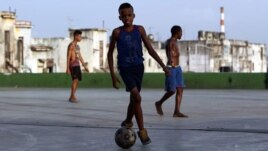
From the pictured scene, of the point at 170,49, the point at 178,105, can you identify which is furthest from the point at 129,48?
the point at 170,49

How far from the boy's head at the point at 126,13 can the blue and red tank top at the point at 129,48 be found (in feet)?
0.46

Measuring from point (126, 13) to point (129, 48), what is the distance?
0.42 meters

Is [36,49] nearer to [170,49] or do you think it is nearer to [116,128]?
[170,49]

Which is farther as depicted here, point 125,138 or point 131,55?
point 131,55

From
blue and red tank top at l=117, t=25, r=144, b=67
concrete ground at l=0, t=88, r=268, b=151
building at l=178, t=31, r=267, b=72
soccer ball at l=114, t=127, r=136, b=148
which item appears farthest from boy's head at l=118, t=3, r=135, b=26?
building at l=178, t=31, r=267, b=72

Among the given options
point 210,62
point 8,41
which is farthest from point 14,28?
point 210,62

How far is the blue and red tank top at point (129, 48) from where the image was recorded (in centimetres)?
751

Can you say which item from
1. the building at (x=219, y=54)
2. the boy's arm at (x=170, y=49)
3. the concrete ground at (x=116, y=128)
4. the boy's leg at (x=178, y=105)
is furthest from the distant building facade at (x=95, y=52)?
the concrete ground at (x=116, y=128)

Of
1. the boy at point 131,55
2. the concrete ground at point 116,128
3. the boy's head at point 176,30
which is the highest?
the boy's head at point 176,30

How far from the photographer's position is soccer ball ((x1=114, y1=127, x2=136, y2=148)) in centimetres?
690

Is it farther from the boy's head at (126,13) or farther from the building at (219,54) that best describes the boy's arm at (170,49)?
the building at (219,54)

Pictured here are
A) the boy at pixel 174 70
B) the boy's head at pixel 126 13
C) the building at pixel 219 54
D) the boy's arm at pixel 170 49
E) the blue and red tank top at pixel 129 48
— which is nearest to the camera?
the boy's head at pixel 126 13

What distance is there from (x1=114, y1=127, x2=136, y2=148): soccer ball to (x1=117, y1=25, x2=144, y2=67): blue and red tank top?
2.91 feet

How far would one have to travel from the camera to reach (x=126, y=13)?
7398mm
